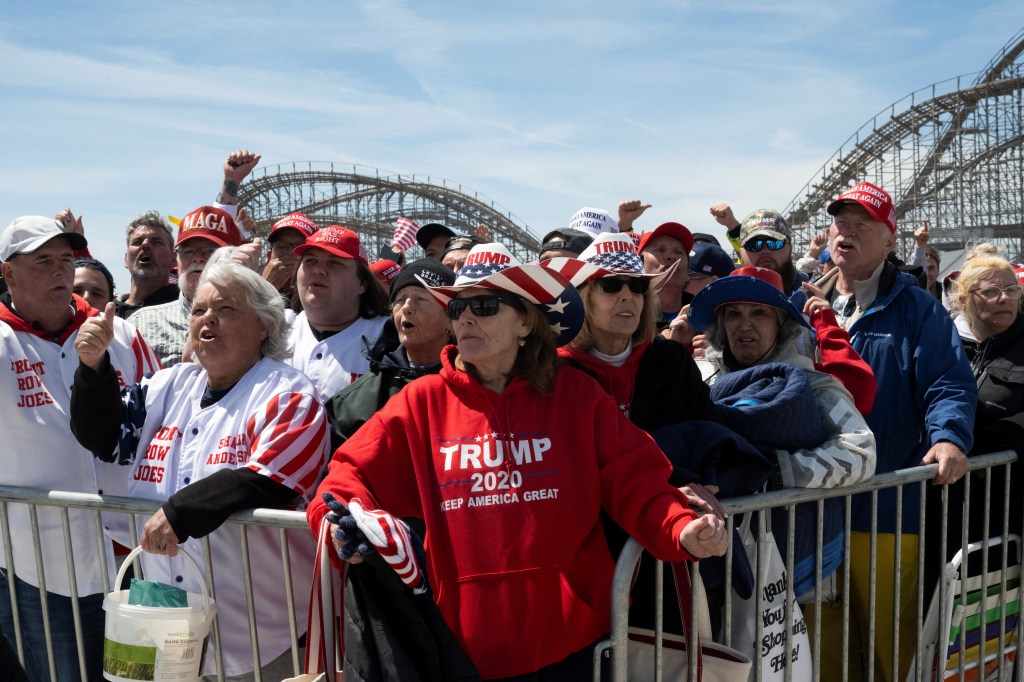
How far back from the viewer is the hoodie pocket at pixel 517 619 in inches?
96.8

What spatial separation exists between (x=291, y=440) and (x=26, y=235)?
171 centimetres

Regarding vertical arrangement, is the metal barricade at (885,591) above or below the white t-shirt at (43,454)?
below

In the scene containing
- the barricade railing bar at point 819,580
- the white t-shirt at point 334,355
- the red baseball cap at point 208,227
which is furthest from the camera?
the red baseball cap at point 208,227

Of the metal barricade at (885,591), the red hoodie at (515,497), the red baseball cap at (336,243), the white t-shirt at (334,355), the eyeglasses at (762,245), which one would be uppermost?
the red baseball cap at (336,243)

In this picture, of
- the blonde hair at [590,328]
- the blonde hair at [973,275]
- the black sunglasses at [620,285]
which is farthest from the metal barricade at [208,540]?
the blonde hair at [973,275]

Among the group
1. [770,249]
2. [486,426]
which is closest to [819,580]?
[486,426]

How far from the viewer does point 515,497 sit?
252 cm

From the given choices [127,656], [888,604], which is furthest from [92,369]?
[888,604]

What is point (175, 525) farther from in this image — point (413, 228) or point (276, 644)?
point (413, 228)

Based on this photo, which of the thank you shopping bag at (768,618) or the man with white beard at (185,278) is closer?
the thank you shopping bag at (768,618)

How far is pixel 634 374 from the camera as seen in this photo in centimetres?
315

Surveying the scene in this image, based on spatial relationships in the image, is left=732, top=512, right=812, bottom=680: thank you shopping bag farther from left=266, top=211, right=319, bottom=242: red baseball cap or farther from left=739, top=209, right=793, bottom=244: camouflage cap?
left=266, top=211, right=319, bottom=242: red baseball cap

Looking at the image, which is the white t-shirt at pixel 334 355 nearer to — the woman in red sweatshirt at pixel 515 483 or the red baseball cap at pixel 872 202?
the woman in red sweatshirt at pixel 515 483

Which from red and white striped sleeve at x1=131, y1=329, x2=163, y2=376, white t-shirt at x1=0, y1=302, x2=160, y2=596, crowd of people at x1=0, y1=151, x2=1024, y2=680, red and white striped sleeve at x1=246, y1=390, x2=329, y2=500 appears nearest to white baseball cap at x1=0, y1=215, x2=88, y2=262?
crowd of people at x1=0, y1=151, x2=1024, y2=680
